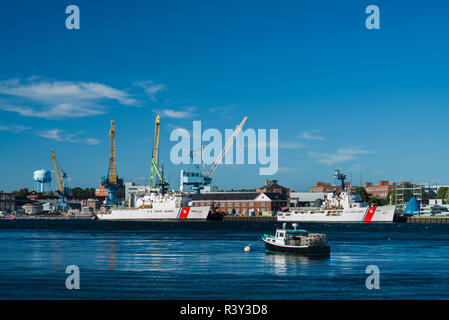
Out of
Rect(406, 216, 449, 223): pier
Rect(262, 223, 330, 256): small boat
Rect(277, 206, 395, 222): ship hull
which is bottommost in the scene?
Rect(406, 216, 449, 223): pier

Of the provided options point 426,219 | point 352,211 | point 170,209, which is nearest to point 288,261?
point 352,211

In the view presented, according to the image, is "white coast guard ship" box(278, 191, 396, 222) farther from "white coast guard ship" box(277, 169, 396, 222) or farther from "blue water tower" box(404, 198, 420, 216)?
"blue water tower" box(404, 198, 420, 216)

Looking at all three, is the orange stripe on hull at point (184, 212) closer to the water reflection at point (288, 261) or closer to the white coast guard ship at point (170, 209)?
the white coast guard ship at point (170, 209)

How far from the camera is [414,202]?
19662cm

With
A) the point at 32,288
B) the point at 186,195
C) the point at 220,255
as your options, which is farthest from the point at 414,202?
the point at 32,288

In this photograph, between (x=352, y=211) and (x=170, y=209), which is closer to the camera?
(x=352, y=211)

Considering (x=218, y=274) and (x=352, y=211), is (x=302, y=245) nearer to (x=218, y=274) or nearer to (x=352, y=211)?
(x=218, y=274)

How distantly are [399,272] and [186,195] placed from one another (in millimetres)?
154104

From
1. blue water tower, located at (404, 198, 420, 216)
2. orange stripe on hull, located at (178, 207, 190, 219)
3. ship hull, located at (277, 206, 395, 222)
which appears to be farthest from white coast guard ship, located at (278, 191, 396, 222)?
orange stripe on hull, located at (178, 207, 190, 219)

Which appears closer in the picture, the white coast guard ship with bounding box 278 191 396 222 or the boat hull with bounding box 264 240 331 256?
the boat hull with bounding box 264 240 331 256

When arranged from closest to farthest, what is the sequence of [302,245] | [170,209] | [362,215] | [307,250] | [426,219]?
[307,250], [302,245], [362,215], [426,219], [170,209]

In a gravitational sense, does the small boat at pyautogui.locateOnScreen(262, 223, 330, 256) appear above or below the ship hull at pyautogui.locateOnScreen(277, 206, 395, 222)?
above
